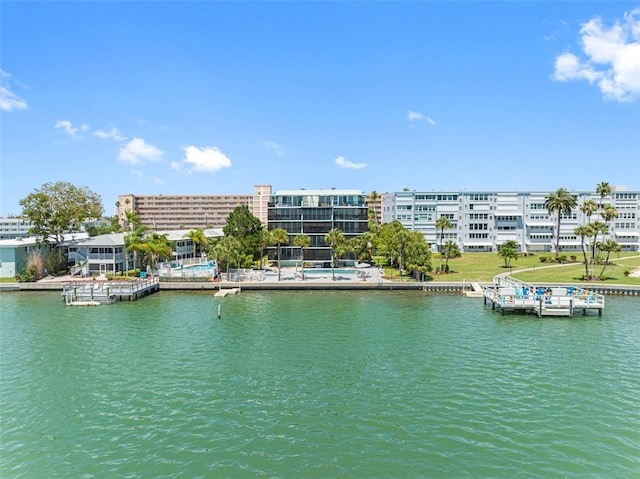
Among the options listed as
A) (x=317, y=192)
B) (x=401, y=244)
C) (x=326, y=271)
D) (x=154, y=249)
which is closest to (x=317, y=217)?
(x=317, y=192)

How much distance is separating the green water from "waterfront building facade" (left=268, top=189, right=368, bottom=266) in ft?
161

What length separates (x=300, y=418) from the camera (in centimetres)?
2719

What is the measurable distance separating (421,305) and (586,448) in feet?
129

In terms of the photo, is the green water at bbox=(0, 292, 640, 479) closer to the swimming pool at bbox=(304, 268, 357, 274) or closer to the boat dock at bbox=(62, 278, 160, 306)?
the boat dock at bbox=(62, 278, 160, 306)

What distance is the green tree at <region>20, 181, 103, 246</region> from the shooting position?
91.0 m

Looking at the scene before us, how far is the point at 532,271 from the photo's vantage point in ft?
292

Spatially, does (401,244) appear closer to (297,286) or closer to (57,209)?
(297,286)

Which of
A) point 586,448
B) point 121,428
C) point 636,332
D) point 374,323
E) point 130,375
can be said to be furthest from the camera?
point 374,323

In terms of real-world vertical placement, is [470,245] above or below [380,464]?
above

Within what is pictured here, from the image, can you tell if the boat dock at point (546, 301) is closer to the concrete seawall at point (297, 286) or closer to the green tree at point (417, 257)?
the concrete seawall at point (297, 286)

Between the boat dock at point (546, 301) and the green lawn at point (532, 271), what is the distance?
1962cm

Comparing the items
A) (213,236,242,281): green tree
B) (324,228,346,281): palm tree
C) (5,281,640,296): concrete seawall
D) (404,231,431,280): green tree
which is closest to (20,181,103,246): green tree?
(5,281,640,296): concrete seawall

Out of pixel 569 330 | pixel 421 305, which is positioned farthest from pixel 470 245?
pixel 569 330

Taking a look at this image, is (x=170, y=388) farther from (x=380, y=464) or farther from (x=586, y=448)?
(x=586, y=448)
